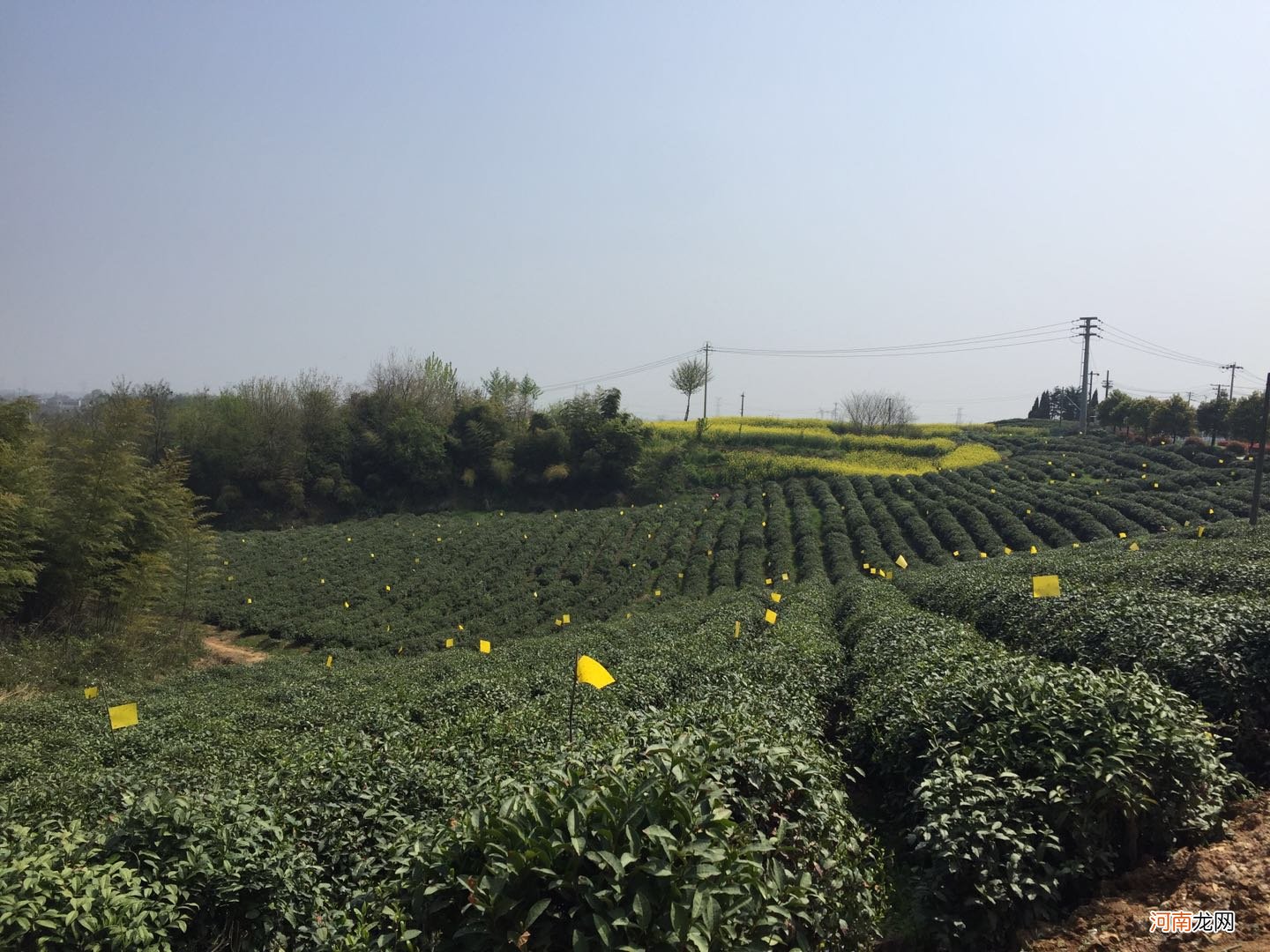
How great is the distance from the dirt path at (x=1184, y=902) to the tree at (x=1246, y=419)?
44270 millimetres

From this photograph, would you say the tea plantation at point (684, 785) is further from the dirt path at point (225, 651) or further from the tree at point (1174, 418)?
the tree at point (1174, 418)

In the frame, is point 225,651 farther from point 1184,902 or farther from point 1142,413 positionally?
point 1142,413

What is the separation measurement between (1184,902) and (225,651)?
22.2 metres

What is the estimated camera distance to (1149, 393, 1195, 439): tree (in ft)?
145

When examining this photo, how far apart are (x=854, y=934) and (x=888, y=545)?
26.6 metres

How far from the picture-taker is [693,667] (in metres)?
9.41

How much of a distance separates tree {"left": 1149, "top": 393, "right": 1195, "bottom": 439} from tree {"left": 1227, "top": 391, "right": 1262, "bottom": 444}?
225 cm

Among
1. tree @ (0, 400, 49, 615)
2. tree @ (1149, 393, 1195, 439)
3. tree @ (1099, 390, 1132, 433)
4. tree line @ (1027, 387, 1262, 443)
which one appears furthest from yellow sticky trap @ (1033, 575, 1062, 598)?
tree @ (1099, 390, 1132, 433)

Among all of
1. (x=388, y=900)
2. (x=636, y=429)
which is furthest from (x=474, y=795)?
(x=636, y=429)

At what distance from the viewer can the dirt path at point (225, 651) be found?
1936 centimetres

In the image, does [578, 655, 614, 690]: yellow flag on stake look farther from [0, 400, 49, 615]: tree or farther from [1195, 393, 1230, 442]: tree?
[1195, 393, 1230, 442]: tree

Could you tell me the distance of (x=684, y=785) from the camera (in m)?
3.32

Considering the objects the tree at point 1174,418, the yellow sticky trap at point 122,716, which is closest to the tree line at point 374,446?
the yellow sticky trap at point 122,716

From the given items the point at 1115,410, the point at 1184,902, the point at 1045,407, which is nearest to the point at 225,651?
the point at 1184,902
